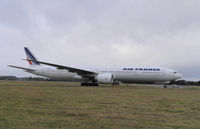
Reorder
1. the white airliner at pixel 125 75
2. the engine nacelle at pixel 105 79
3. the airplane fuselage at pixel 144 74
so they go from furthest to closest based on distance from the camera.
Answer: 1. the airplane fuselage at pixel 144 74
2. the white airliner at pixel 125 75
3. the engine nacelle at pixel 105 79

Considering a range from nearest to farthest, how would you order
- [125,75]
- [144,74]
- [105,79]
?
[105,79]
[144,74]
[125,75]

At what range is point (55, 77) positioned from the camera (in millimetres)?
33156

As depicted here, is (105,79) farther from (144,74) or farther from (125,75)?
(144,74)

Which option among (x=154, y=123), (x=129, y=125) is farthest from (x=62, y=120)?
(x=154, y=123)

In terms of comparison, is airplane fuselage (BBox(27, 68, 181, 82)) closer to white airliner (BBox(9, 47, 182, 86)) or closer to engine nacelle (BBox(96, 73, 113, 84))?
white airliner (BBox(9, 47, 182, 86))

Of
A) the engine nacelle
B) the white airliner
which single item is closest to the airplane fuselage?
the white airliner

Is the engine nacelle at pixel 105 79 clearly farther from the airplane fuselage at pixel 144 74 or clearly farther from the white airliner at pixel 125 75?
the airplane fuselage at pixel 144 74

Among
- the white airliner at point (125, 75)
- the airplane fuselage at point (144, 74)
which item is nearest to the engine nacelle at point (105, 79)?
the white airliner at point (125, 75)

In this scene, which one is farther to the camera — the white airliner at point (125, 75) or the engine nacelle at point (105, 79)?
the white airliner at point (125, 75)

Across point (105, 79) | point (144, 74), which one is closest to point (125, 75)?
point (144, 74)

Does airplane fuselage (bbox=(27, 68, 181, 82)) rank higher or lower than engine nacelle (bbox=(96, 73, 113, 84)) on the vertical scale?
higher

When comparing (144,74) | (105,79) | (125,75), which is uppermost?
(144,74)

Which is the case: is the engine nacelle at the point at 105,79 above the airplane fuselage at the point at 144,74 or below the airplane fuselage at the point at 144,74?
below

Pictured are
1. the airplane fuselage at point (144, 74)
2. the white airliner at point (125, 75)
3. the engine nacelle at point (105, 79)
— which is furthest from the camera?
the airplane fuselage at point (144, 74)
